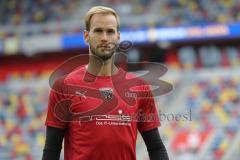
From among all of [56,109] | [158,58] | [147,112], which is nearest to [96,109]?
[56,109]

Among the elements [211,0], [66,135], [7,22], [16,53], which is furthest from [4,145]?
[66,135]

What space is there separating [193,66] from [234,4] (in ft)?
8.14

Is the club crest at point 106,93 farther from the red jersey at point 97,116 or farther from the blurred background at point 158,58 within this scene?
the blurred background at point 158,58

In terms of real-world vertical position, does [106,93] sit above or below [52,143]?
above

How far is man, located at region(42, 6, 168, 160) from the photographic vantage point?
2.62m

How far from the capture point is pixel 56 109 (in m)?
2.69

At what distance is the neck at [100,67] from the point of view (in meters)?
2.72

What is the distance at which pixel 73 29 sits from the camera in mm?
17703

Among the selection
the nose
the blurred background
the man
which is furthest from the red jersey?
the blurred background

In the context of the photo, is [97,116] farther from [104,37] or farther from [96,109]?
[104,37]

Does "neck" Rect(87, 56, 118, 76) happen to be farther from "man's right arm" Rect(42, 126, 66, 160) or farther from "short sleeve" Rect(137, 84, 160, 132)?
"man's right arm" Rect(42, 126, 66, 160)

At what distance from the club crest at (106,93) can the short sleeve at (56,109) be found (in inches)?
8.3

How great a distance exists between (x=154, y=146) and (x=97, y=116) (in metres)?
0.41

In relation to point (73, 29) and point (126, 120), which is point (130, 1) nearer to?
point (73, 29)
